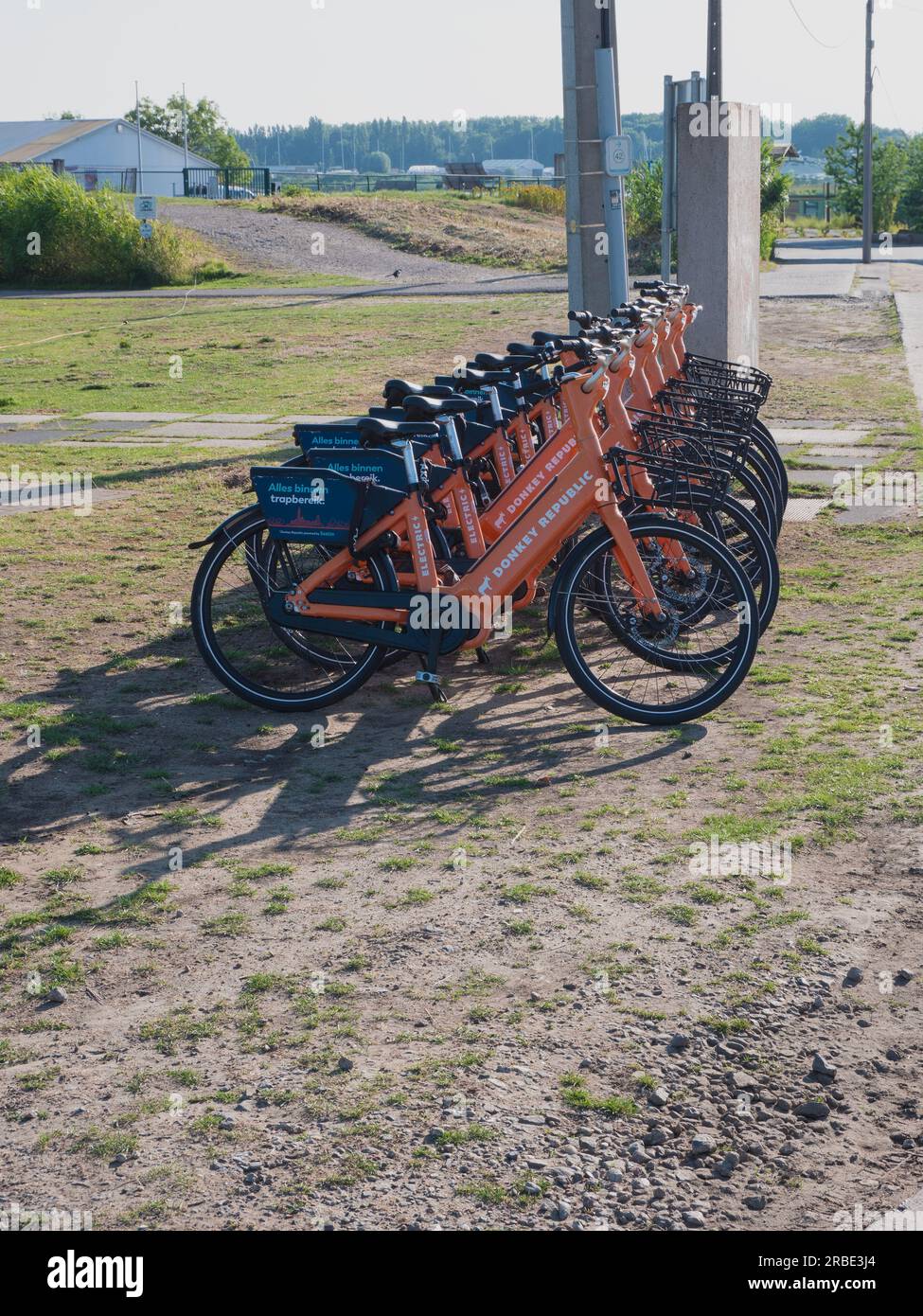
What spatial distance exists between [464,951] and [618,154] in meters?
7.17

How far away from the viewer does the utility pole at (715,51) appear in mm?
28594

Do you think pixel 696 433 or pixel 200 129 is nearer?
pixel 696 433

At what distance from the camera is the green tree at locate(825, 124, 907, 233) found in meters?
56.6

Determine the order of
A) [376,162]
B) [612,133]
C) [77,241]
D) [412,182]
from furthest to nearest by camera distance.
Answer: [376,162] < [412,182] < [77,241] < [612,133]

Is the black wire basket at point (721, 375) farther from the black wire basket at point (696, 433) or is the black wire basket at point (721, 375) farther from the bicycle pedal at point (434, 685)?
the bicycle pedal at point (434, 685)

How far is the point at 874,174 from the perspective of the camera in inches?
2216

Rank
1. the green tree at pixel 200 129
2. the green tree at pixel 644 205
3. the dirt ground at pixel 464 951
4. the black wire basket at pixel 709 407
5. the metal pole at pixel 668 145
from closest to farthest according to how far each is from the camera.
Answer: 1. the dirt ground at pixel 464 951
2. the black wire basket at pixel 709 407
3. the metal pole at pixel 668 145
4. the green tree at pixel 644 205
5. the green tree at pixel 200 129

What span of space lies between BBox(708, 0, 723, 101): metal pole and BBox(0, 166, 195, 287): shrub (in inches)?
495

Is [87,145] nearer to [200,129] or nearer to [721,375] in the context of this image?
[200,129]

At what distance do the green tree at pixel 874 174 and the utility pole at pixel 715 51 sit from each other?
2914cm

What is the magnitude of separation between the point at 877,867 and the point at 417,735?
1.99 meters
